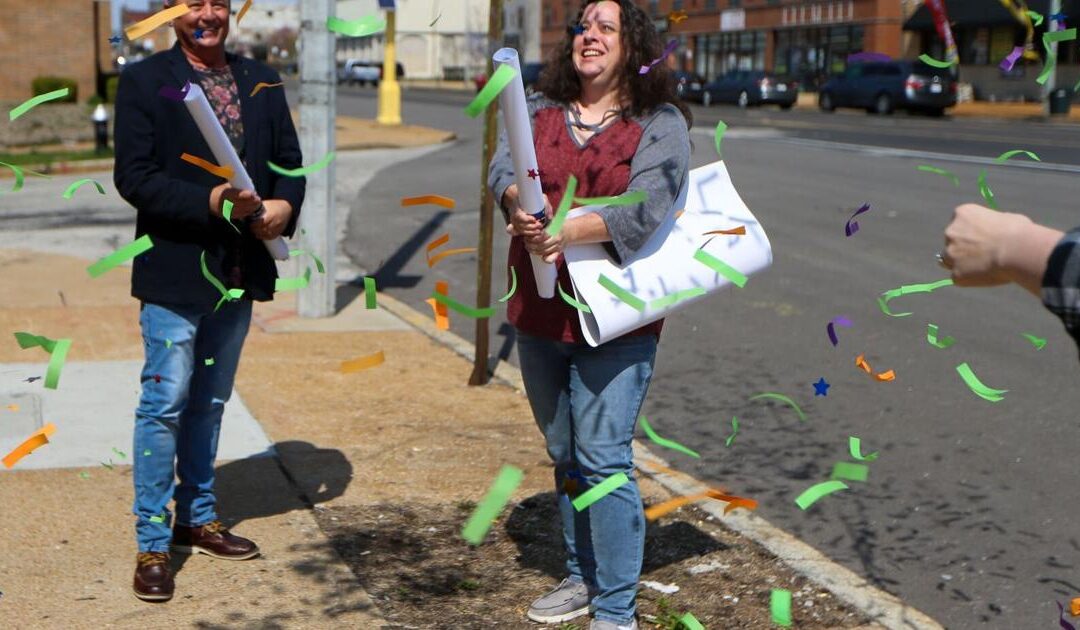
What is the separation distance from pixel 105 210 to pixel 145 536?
11.4m

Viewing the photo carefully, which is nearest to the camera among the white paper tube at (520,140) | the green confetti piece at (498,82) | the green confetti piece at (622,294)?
the green confetti piece at (498,82)

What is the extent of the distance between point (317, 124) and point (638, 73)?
5133 millimetres

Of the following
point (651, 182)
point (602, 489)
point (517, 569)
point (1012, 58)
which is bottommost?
point (517, 569)

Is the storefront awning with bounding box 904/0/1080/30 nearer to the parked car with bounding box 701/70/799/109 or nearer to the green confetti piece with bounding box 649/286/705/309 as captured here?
the parked car with bounding box 701/70/799/109

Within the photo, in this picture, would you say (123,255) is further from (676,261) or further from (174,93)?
(676,261)

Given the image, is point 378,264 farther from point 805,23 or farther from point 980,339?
point 805,23

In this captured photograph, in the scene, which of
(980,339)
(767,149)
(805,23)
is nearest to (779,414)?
(980,339)

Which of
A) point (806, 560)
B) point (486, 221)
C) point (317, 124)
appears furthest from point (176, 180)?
point (317, 124)

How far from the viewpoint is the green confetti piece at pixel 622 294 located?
3625 millimetres

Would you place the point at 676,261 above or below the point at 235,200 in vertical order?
below

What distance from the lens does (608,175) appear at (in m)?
3.71

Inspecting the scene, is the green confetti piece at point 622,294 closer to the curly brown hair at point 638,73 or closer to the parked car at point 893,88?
the curly brown hair at point 638,73

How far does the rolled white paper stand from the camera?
3689 millimetres

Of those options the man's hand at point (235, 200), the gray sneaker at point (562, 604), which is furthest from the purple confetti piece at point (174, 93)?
the gray sneaker at point (562, 604)
